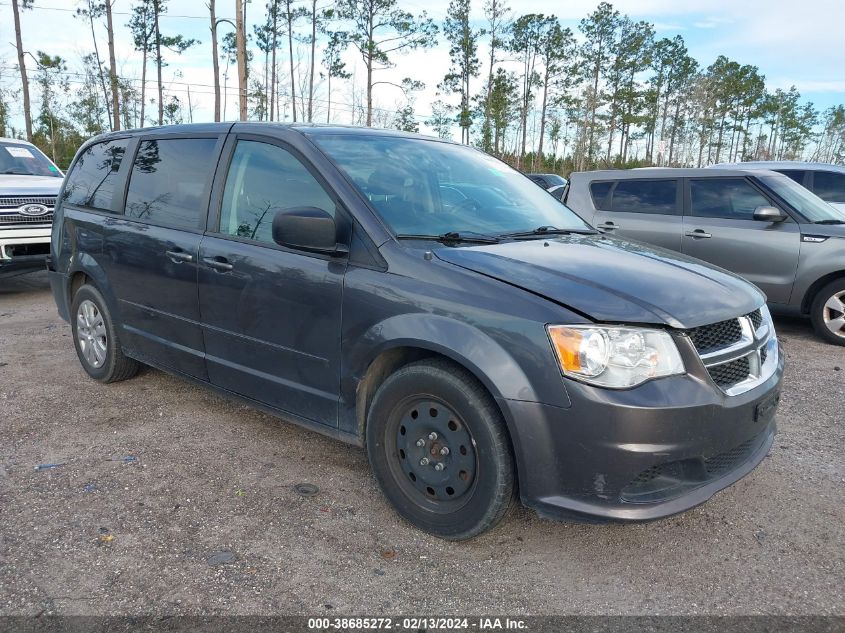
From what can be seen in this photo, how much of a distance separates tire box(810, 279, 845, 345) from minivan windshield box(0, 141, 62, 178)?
9.83m

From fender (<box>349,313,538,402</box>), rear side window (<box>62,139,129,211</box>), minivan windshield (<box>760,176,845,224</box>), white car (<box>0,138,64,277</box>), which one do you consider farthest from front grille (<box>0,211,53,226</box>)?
minivan windshield (<box>760,176,845,224</box>)

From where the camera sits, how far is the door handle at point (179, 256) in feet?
11.9

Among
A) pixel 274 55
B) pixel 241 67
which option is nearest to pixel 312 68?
pixel 274 55

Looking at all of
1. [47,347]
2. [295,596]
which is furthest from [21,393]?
[295,596]

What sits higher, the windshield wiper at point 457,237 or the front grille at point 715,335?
the windshield wiper at point 457,237

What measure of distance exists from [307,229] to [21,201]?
21.6ft

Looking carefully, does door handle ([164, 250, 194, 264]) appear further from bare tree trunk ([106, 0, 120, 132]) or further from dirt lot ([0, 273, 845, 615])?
bare tree trunk ([106, 0, 120, 132])

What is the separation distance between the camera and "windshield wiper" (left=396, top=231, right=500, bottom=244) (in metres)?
2.92

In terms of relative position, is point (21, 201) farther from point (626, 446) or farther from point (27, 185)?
point (626, 446)

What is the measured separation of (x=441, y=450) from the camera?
267 cm

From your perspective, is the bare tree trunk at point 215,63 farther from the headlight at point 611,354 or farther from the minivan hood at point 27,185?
the headlight at point 611,354

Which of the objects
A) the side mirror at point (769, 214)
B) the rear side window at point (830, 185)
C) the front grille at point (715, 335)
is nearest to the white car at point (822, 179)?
the rear side window at point (830, 185)

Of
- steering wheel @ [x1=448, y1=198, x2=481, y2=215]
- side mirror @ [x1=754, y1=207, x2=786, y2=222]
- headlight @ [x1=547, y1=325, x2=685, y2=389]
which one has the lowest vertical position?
headlight @ [x1=547, y1=325, x2=685, y2=389]

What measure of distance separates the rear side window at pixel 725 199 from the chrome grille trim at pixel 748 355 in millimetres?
4241
